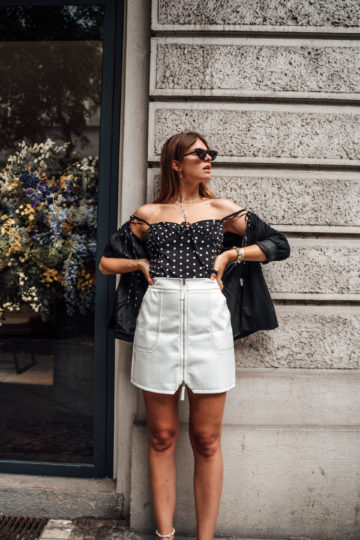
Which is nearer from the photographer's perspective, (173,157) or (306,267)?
(173,157)

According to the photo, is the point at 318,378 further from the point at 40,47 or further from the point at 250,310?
the point at 40,47

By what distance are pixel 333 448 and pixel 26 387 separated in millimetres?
2337

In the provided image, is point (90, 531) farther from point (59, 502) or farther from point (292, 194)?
point (292, 194)

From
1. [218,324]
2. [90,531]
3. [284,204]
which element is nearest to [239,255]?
[218,324]

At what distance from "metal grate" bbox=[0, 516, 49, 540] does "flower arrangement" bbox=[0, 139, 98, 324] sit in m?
1.42

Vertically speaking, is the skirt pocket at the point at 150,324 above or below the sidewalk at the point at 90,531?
above

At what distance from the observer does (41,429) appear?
336cm

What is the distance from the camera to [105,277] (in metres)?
3.11

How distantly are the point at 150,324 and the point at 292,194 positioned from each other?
4.40 feet

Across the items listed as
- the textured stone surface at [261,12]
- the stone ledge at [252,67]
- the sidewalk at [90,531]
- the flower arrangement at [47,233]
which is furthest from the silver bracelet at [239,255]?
the sidewalk at [90,531]

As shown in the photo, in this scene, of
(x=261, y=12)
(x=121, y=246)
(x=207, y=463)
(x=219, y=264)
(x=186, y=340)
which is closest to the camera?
(x=186, y=340)

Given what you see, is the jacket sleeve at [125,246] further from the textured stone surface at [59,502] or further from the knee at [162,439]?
the textured stone surface at [59,502]

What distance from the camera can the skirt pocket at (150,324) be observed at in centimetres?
226

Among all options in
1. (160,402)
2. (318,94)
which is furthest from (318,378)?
(318,94)
